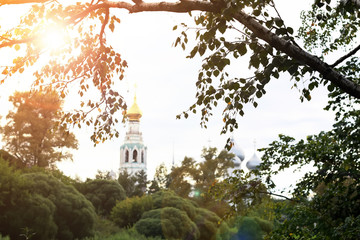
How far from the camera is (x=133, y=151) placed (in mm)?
76125

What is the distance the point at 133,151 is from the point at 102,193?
49569mm

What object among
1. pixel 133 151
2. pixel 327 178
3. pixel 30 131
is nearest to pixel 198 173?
pixel 30 131

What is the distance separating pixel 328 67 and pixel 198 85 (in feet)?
5.79

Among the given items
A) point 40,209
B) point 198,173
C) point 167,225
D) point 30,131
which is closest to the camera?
point 40,209

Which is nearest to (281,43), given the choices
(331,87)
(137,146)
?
(331,87)

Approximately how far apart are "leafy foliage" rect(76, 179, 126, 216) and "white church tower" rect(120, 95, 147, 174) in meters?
46.5

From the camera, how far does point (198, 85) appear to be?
5.80m

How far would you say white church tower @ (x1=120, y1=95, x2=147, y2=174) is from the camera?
7494 centimetres

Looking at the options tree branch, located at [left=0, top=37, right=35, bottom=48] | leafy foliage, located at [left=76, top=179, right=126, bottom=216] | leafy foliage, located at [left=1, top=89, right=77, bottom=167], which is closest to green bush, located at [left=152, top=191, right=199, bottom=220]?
leafy foliage, located at [left=76, top=179, right=126, bottom=216]

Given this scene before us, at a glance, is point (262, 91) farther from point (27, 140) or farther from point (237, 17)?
point (27, 140)

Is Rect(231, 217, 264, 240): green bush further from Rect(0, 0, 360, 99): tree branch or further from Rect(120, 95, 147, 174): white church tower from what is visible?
Rect(120, 95, 147, 174): white church tower

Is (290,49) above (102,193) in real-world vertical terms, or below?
below

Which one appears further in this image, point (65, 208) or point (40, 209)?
point (65, 208)

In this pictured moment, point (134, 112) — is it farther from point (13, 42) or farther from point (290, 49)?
point (290, 49)
